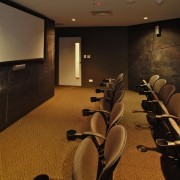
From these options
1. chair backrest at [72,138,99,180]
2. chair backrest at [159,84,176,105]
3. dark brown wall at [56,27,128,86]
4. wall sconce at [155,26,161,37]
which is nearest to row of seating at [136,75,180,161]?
chair backrest at [159,84,176,105]

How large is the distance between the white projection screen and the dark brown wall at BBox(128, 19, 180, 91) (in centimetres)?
353

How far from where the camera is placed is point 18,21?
415 cm

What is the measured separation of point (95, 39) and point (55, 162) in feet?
20.1

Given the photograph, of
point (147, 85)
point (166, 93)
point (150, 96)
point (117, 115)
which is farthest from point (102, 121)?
point (147, 85)

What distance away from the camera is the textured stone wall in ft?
12.6

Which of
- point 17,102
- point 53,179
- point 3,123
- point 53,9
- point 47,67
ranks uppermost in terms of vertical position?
point 53,9

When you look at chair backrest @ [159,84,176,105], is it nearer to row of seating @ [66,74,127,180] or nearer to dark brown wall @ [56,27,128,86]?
row of seating @ [66,74,127,180]

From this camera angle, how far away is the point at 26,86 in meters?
4.73

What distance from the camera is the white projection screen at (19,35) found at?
3711 millimetres

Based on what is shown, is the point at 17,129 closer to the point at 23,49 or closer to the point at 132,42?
the point at 23,49

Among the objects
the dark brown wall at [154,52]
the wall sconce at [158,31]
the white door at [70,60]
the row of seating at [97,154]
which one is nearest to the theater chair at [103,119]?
the row of seating at [97,154]

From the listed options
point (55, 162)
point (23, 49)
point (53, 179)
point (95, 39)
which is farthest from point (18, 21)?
point (95, 39)

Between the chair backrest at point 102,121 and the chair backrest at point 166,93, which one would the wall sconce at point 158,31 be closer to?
the chair backrest at point 166,93

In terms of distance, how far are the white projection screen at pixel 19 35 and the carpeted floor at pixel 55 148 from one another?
54.5 inches
